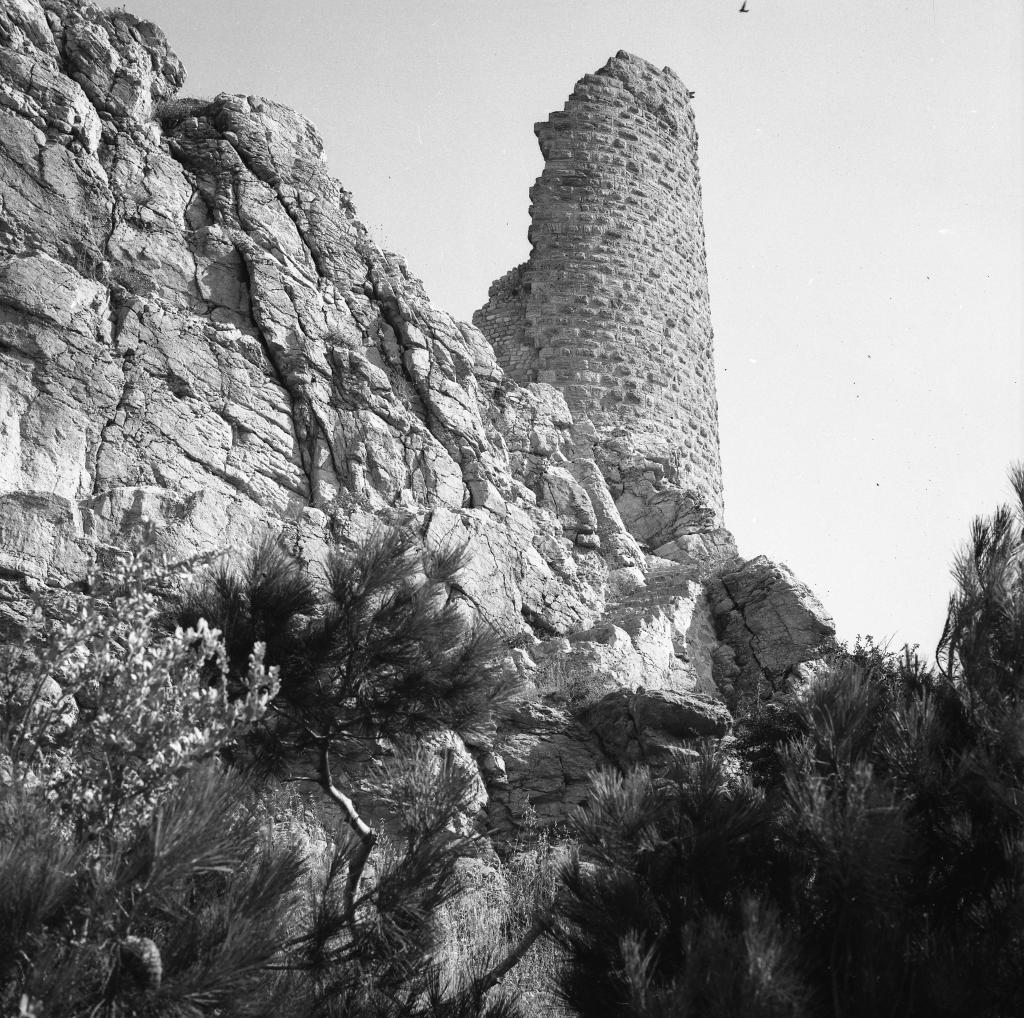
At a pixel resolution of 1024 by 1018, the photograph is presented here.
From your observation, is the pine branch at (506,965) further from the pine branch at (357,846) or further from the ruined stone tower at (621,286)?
the ruined stone tower at (621,286)

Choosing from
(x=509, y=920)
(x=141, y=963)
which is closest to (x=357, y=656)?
(x=141, y=963)

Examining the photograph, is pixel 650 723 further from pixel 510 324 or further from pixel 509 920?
pixel 510 324

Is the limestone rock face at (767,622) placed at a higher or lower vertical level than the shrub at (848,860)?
higher

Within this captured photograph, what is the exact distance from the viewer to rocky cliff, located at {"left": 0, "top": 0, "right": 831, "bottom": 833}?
8891mm

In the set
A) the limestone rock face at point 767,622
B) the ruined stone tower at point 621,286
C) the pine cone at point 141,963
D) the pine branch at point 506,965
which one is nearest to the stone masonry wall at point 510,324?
the ruined stone tower at point 621,286

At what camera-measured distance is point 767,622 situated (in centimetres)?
1159

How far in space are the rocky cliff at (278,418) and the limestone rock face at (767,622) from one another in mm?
26

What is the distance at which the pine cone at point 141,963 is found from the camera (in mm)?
3369

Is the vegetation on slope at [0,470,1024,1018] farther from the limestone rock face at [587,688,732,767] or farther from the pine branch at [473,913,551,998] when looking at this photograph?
the limestone rock face at [587,688,732,767]

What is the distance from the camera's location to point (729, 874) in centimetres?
457

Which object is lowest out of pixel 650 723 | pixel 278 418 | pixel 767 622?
pixel 650 723

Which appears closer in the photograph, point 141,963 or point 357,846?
point 141,963

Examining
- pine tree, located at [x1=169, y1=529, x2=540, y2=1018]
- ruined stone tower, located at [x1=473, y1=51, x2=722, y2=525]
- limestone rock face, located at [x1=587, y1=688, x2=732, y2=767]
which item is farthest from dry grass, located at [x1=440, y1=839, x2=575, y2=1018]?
ruined stone tower, located at [x1=473, y1=51, x2=722, y2=525]

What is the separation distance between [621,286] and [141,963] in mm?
15325
